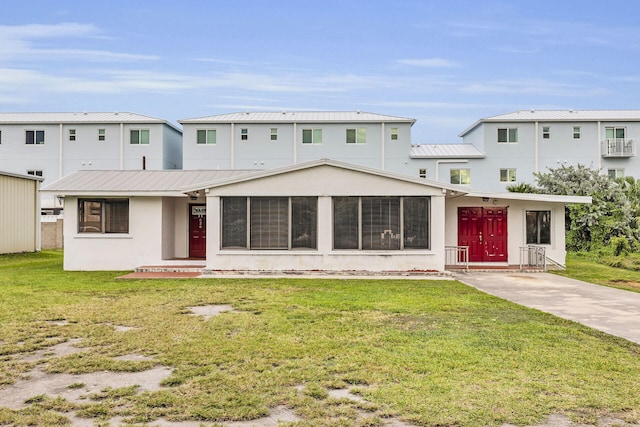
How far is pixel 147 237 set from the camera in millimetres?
19094

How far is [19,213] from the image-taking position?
83.4ft

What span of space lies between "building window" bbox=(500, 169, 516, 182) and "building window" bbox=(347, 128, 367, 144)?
381 inches

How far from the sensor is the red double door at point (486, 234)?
Answer: 2028cm

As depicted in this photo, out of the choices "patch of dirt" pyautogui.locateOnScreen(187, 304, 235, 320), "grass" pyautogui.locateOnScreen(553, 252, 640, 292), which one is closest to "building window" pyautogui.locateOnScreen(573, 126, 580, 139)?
"grass" pyautogui.locateOnScreen(553, 252, 640, 292)

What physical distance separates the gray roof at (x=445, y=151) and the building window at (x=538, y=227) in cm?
1773

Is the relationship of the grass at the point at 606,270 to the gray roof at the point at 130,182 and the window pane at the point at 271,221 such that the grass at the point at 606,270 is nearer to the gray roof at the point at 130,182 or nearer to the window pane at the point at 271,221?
the window pane at the point at 271,221

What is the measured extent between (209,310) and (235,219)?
730 cm

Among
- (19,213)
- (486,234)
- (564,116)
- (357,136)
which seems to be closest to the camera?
(486,234)

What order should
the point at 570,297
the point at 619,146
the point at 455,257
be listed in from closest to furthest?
the point at 570,297
the point at 455,257
the point at 619,146

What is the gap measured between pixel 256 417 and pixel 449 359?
279 centimetres

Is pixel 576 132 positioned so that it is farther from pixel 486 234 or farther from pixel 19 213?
pixel 19 213

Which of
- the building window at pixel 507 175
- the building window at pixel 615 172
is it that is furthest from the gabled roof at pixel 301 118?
the building window at pixel 615 172

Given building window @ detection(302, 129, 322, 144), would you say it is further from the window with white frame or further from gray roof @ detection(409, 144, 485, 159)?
the window with white frame

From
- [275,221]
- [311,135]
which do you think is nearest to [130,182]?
[275,221]
